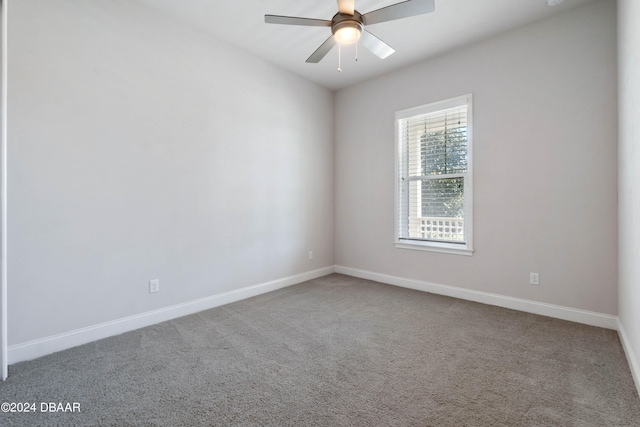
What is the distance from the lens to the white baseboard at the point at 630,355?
177cm

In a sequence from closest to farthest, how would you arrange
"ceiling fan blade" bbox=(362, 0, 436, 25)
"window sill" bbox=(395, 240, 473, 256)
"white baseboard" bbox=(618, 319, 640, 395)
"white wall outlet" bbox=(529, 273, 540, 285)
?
"white baseboard" bbox=(618, 319, 640, 395) → "ceiling fan blade" bbox=(362, 0, 436, 25) → "white wall outlet" bbox=(529, 273, 540, 285) → "window sill" bbox=(395, 240, 473, 256)

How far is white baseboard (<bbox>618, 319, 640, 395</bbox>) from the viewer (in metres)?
1.77

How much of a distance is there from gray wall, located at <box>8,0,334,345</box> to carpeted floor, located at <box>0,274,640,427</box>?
0.48 m

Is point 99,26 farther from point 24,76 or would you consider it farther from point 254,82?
point 254,82

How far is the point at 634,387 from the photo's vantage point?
1756 millimetres

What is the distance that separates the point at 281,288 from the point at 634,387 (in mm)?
3202

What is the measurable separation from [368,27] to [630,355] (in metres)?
3.45

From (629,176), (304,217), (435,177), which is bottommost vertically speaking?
(304,217)

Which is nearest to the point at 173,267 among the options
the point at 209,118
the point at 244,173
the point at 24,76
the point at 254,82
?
the point at 244,173

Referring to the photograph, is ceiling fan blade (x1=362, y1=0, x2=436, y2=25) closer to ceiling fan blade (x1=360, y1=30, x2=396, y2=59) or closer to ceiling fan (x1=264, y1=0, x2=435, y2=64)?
ceiling fan (x1=264, y1=0, x2=435, y2=64)

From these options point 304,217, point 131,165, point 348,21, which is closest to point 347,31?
point 348,21

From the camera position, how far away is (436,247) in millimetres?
3654

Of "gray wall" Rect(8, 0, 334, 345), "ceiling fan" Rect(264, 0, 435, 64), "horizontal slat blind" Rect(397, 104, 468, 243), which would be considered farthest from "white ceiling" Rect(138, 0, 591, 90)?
"horizontal slat blind" Rect(397, 104, 468, 243)

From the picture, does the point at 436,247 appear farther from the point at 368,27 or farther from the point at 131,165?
the point at 131,165
